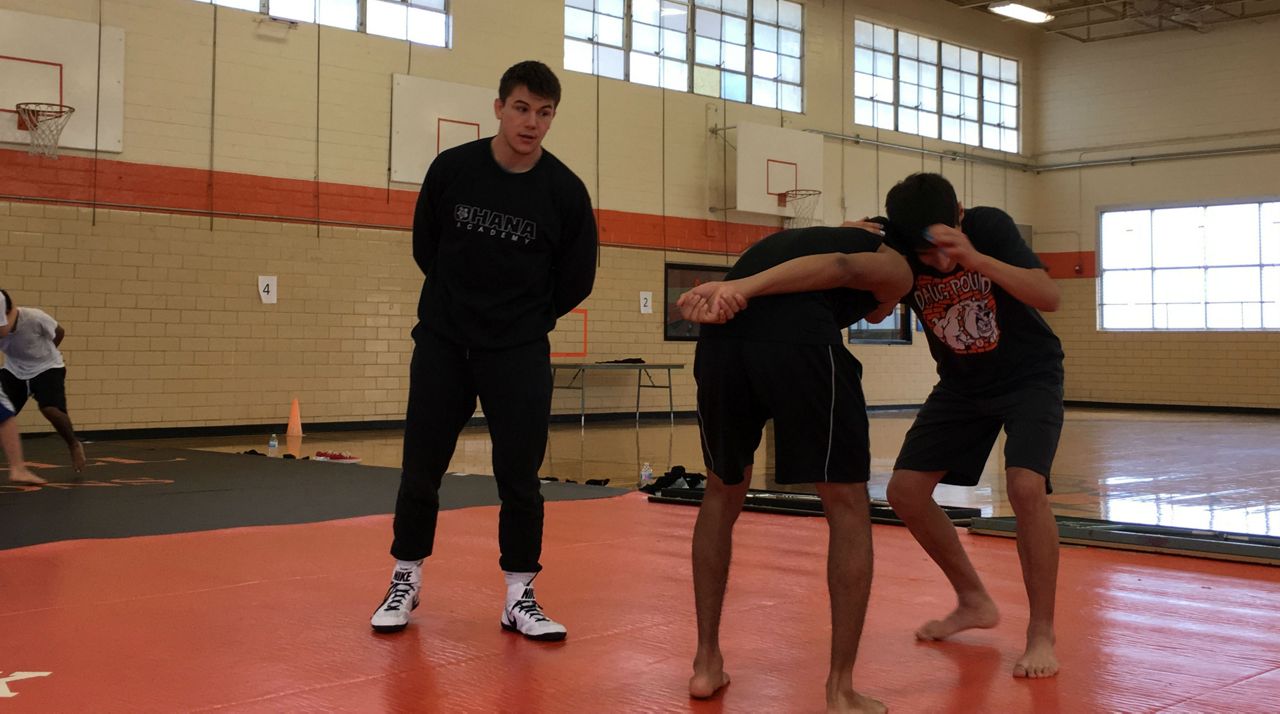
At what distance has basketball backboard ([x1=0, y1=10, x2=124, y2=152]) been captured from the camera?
11.6m

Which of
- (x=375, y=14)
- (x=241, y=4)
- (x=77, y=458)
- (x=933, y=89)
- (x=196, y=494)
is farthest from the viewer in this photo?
(x=933, y=89)

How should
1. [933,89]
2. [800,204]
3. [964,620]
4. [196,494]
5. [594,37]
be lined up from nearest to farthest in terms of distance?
[964,620] < [196,494] < [594,37] < [800,204] < [933,89]

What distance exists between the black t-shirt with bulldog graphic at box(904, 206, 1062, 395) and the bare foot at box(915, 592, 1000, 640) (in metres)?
0.67

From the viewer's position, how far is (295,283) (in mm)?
13594

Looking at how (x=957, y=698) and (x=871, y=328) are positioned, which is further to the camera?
(x=871, y=328)

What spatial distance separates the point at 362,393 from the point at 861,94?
35.2 ft

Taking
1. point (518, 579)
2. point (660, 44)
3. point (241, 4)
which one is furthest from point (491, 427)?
point (660, 44)

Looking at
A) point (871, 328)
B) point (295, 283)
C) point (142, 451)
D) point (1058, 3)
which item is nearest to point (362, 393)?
point (295, 283)

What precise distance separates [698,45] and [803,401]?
15.6 metres

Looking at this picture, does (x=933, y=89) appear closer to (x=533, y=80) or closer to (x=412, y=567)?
(x=533, y=80)

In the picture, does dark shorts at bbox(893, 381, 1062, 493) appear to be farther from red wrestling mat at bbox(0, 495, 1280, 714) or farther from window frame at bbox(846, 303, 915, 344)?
window frame at bbox(846, 303, 915, 344)

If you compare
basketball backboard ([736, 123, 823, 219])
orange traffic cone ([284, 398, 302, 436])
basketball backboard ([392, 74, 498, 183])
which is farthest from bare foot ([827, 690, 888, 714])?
basketball backboard ([736, 123, 823, 219])

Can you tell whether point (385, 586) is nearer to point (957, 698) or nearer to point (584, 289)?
point (584, 289)

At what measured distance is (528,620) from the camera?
3.40m
